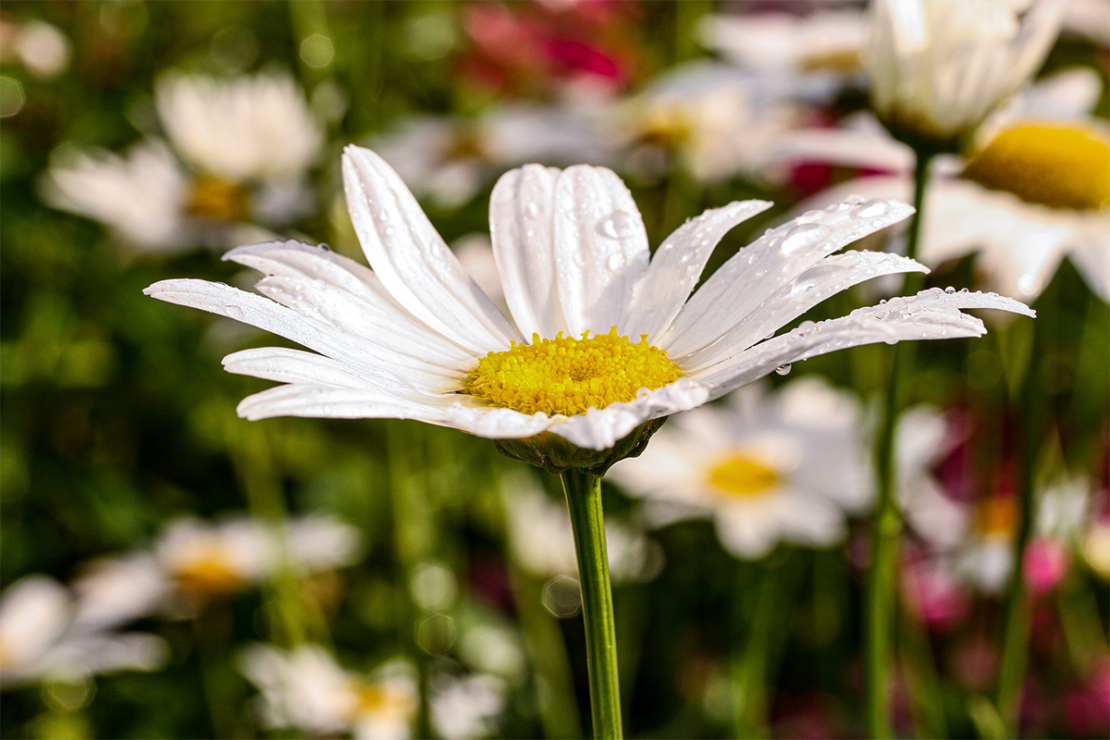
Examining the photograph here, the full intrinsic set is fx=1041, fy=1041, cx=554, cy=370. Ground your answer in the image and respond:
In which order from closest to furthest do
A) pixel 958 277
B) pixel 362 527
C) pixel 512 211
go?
pixel 512 211 → pixel 958 277 → pixel 362 527

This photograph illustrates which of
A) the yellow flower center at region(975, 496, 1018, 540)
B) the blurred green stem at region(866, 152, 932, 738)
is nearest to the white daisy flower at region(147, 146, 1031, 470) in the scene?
the blurred green stem at region(866, 152, 932, 738)

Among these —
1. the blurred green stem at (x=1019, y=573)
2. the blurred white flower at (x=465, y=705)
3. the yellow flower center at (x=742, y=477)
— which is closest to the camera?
the blurred green stem at (x=1019, y=573)

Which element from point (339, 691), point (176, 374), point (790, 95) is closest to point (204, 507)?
point (176, 374)

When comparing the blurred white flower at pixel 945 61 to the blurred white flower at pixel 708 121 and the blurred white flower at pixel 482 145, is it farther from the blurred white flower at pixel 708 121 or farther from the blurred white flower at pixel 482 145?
the blurred white flower at pixel 482 145

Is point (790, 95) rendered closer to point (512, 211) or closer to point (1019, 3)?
point (1019, 3)

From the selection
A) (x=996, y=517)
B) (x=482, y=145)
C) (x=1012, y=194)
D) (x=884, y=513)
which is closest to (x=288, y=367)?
(x=884, y=513)

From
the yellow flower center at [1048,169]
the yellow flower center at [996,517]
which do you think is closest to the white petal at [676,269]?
the yellow flower center at [1048,169]
